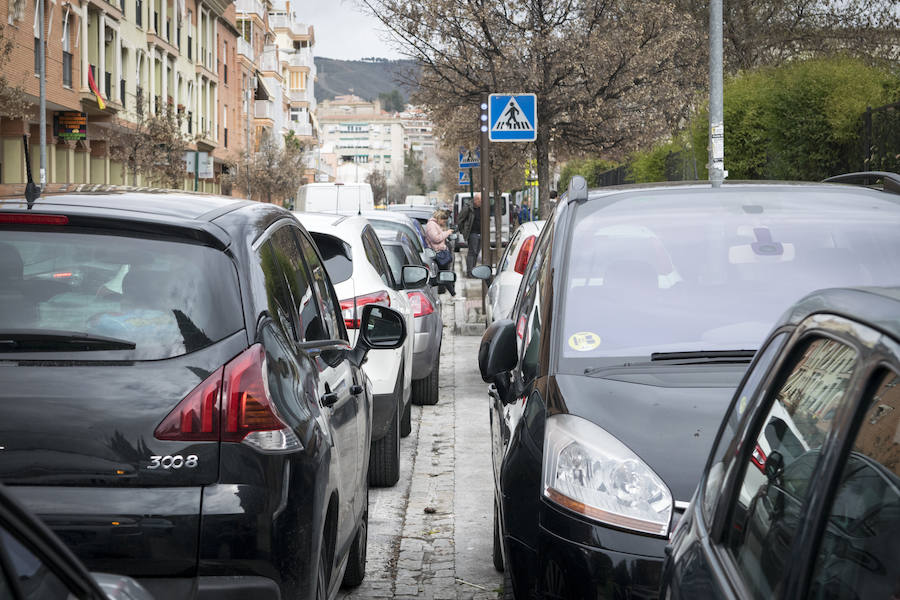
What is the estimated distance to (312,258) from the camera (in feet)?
17.2

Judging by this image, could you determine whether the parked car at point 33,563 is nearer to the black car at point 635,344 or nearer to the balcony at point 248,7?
the black car at point 635,344

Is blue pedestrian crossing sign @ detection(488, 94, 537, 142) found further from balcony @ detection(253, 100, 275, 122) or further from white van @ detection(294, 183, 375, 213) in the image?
balcony @ detection(253, 100, 275, 122)

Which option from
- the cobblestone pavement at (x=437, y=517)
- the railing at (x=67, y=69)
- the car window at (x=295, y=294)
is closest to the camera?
the car window at (x=295, y=294)

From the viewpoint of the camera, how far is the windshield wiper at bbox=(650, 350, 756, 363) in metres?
4.20

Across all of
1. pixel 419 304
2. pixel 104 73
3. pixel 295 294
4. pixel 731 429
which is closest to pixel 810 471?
pixel 731 429

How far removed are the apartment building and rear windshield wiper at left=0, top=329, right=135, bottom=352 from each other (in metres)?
23.1

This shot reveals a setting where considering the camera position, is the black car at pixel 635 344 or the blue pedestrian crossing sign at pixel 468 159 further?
the blue pedestrian crossing sign at pixel 468 159

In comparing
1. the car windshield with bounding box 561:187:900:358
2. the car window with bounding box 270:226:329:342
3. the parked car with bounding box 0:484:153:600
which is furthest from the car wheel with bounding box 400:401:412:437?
the parked car with bounding box 0:484:153:600

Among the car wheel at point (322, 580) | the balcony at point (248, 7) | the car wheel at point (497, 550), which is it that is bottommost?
the car wheel at point (497, 550)

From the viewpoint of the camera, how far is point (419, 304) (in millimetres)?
10273

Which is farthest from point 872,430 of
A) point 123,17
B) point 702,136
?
point 123,17

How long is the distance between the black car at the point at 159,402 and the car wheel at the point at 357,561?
67.1 inches

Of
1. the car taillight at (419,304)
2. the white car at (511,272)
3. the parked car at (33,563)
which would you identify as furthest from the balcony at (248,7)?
the parked car at (33,563)

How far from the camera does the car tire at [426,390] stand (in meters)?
11.2
